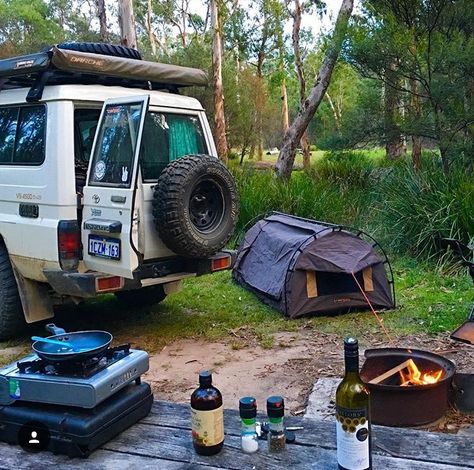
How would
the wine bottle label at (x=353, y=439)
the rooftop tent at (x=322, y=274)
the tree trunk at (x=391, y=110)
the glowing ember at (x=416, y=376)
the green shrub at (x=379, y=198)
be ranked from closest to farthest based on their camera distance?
the wine bottle label at (x=353, y=439)
the glowing ember at (x=416, y=376)
the rooftop tent at (x=322, y=274)
the green shrub at (x=379, y=198)
the tree trunk at (x=391, y=110)

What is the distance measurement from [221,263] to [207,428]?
3.60 m

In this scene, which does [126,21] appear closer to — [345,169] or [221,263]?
[345,169]

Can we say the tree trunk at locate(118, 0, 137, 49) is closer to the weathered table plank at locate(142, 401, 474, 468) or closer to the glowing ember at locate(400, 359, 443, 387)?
the glowing ember at locate(400, 359, 443, 387)

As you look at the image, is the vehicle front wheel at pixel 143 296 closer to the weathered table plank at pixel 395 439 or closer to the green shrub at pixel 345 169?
the weathered table plank at pixel 395 439

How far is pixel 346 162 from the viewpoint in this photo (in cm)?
1177

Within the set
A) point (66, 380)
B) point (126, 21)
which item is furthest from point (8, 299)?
point (126, 21)

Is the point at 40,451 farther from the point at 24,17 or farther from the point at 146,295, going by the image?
the point at 24,17

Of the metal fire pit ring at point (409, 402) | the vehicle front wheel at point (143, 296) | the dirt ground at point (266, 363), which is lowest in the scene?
the dirt ground at point (266, 363)

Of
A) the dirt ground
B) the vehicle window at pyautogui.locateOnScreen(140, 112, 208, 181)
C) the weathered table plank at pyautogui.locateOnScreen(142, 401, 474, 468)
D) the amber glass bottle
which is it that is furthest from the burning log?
the vehicle window at pyautogui.locateOnScreen(140, 112, 208, 181)

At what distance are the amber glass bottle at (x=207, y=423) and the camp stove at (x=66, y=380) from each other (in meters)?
0.30

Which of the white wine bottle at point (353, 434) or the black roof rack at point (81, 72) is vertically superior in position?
the black roof rack at point (81, 72)

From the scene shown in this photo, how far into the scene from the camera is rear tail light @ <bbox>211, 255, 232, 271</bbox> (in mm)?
5426

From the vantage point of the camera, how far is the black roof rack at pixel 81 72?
198 inches

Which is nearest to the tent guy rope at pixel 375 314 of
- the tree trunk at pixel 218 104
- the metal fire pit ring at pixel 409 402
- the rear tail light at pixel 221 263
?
the rear tail light at pixel 221 263
